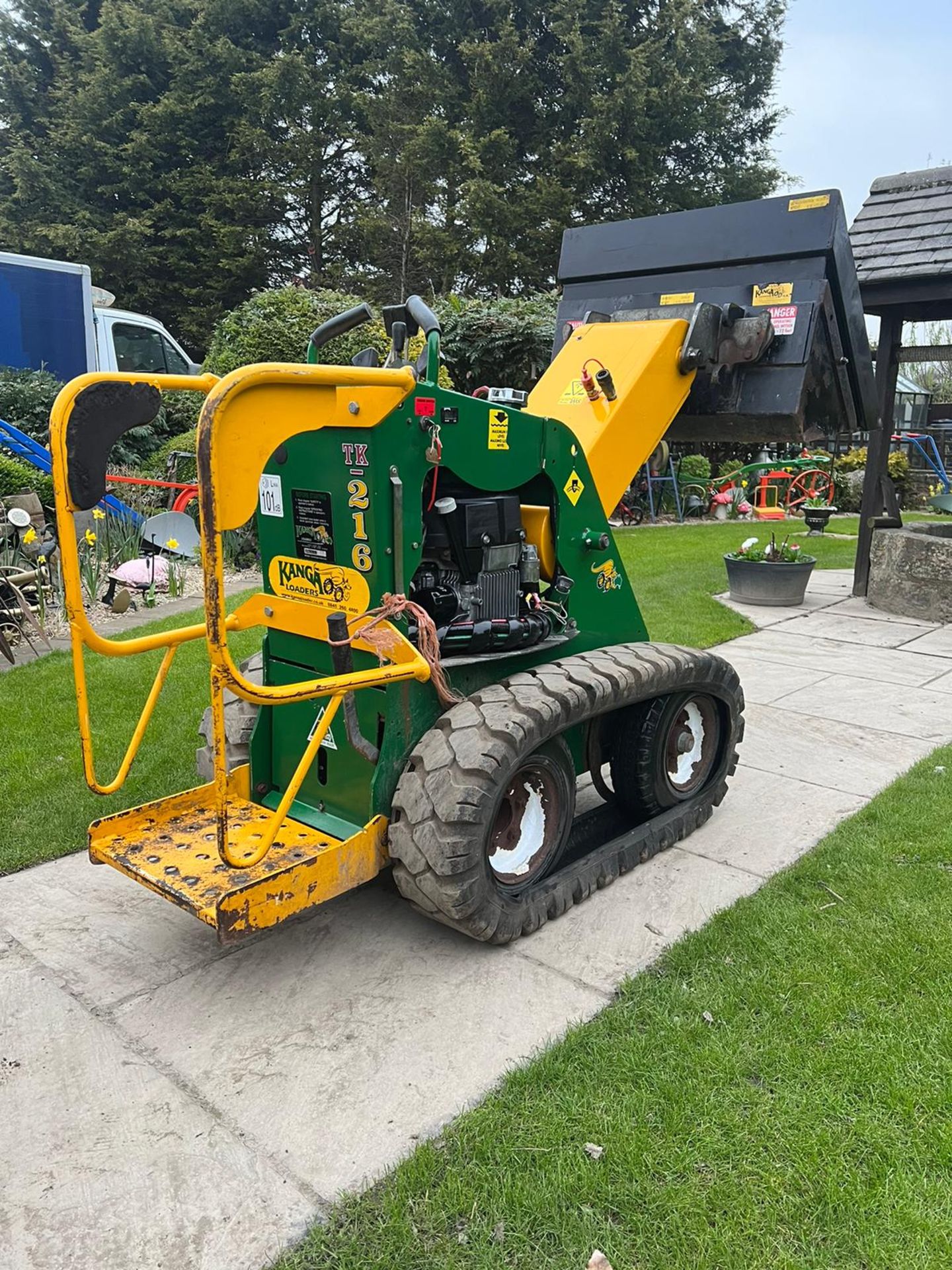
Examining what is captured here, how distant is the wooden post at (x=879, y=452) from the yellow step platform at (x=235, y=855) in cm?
709

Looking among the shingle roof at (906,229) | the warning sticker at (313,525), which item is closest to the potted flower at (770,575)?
the shingle roof at (906,229)

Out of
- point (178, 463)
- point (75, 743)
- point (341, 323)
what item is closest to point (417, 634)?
point (341, 323)

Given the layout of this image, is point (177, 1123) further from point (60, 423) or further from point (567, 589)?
point (567, 589)

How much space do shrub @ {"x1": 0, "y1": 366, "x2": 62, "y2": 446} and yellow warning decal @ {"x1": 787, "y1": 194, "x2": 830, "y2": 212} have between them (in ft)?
24.6

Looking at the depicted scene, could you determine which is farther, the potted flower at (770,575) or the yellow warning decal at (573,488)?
the potted flower at (770,575)

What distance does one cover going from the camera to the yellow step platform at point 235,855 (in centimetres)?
247

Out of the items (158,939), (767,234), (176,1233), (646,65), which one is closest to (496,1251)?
(176,1233)

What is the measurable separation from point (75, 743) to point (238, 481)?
2856mm

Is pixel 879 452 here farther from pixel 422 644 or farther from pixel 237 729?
pixel 237 729

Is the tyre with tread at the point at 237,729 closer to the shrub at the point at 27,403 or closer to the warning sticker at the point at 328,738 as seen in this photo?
the warning sticker at the point at 328,738

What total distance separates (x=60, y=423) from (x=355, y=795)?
4.64 feet

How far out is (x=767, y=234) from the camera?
3.94 m

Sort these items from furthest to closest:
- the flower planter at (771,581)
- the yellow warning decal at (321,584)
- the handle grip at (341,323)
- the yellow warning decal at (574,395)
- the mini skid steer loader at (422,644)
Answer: the flower planter at (771,581) < the yellow warning decal at (574,395) < the handle grip at (341,323) < the yellow warning decal at (321,584) < the mini skid steer loader at (422,644)

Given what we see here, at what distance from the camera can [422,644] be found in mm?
2836
